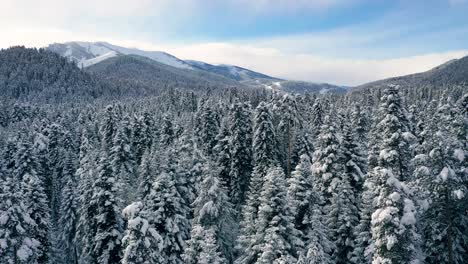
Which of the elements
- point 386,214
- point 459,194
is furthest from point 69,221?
point 459,194

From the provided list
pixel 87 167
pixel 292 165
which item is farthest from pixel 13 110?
pixel 292 165

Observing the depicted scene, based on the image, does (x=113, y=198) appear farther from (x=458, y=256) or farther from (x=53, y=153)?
(x=53, y=153)

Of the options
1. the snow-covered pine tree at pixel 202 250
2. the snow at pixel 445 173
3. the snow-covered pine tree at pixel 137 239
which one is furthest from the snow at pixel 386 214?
→ the snow-covered pine tree at pixel 137 239

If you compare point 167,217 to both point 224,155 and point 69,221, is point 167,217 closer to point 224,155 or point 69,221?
point 224,155

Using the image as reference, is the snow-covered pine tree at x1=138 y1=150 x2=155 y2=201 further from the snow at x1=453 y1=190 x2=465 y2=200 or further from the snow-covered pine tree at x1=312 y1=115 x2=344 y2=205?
the snow at x1=453 y1=190 x2=465 y2=200

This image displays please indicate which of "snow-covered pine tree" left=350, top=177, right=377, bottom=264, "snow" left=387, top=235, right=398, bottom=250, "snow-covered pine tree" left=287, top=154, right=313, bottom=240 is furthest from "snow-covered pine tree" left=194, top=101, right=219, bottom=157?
"snow" left=387, top=235, right=398, bottom=250

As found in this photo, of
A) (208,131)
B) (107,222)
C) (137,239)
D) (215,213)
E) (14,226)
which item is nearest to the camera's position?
(137,239)
